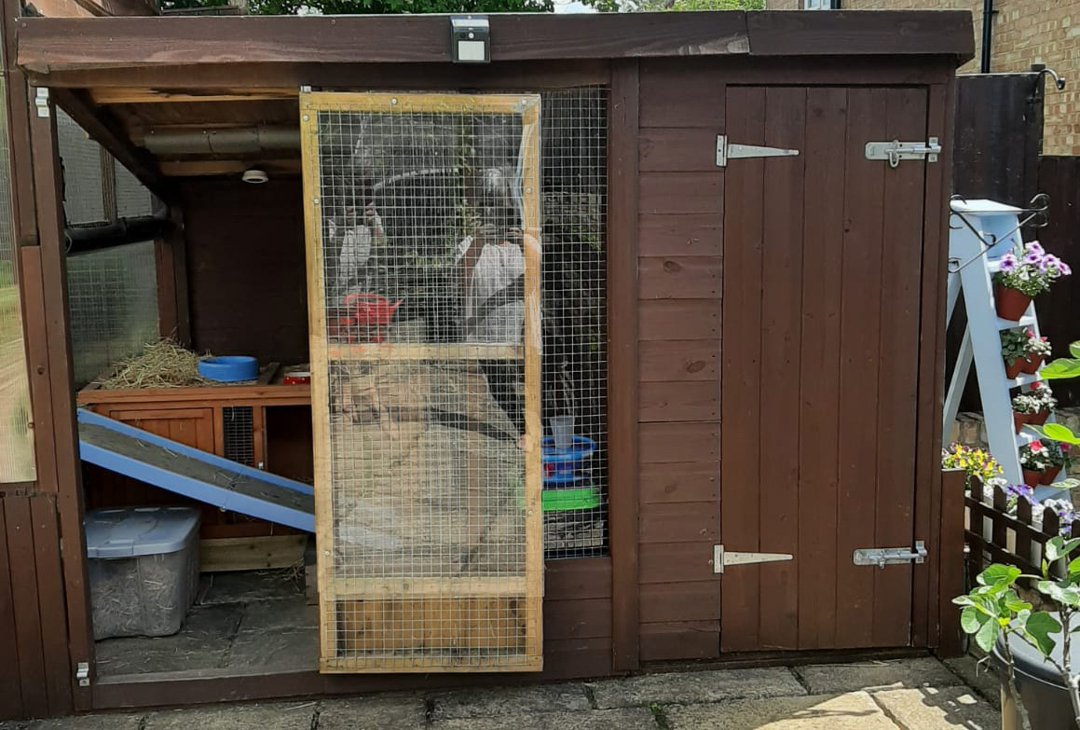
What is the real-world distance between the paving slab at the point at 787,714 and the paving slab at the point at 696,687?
0.19 feet

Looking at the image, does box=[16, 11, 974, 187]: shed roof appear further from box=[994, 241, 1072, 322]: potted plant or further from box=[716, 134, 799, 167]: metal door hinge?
box=[994, 241, 1072, 322]: potted plant

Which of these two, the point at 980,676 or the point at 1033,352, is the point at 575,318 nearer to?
the point at 980,676

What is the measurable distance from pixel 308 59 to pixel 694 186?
56.0 inches

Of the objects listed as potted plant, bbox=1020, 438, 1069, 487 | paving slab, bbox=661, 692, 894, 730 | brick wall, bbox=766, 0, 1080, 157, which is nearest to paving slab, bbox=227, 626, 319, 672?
paving slab, bbox=661, 692, 894, 730

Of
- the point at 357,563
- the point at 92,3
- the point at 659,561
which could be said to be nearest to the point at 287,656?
the point at 357,563

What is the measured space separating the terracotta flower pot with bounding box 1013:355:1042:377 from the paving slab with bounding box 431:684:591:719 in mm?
2849

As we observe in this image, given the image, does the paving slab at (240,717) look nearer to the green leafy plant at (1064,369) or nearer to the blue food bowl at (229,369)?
the blue food bowl at (229,369)

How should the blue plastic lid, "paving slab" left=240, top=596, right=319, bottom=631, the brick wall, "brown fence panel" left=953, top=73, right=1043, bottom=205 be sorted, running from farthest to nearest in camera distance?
the brick wall < "brown fence panel" left=953, top=73, right=1043, bottom=205 < "paving slab" left=240, top=596, right=319, bottom=631 < the blue plastic lid

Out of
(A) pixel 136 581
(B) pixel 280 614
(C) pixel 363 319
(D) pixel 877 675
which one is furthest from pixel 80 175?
(D) pixel 877 675

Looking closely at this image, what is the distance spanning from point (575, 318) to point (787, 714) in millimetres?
1587

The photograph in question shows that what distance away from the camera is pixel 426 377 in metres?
3.63

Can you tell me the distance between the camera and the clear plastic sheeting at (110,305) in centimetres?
480

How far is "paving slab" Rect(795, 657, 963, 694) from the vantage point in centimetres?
384

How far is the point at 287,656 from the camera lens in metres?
4.01
